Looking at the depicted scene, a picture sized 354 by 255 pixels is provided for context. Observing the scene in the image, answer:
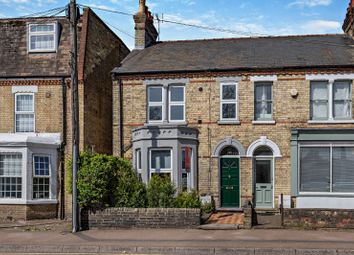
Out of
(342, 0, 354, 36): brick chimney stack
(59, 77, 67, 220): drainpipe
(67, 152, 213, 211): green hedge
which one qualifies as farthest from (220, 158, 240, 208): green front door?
(342, 0, 354, 36): brick chimney stack

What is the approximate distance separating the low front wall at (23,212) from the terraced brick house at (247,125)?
4.20m

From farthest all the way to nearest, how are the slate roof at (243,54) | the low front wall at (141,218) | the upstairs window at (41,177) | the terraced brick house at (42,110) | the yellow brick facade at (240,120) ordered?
the slate roof at (243,54)
the yellow brick facade at (240,120)
the upstairs window at (41,177)
the terraced brick house at (42,110)
the low front wall at (141,218)

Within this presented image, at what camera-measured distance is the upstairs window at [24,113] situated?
22.0 m

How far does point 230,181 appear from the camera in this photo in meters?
22.4

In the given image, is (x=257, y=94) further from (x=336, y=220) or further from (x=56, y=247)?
(x=56, y=247)

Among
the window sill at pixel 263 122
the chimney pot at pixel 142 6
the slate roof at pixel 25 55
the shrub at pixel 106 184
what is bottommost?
the shrub at pixel 106 184

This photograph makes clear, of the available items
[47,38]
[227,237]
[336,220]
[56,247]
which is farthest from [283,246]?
[47,38]

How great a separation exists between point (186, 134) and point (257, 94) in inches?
143

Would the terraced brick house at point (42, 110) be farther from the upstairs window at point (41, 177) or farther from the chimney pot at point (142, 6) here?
the chimney pot at point (142, 6)

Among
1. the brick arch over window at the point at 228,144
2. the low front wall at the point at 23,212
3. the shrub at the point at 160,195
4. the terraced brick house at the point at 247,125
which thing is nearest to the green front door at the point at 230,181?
the terraced brick house at the point at 247,125

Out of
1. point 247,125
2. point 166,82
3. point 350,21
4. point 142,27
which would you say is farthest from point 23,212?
point 350,21

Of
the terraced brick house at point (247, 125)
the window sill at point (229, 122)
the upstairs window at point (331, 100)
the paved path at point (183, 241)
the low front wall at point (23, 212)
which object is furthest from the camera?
the window sill at point (229, 122)

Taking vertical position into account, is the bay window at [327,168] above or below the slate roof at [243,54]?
below

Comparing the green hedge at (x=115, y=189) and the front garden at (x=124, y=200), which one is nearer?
the front garden at (x=124, y=200)
